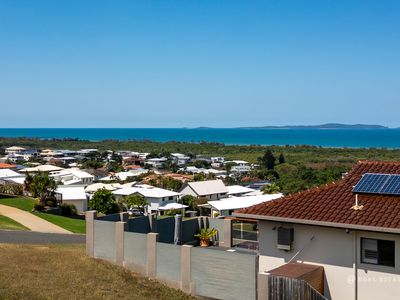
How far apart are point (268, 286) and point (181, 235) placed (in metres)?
7.45

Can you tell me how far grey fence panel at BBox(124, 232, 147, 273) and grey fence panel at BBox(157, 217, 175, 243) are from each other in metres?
2.62

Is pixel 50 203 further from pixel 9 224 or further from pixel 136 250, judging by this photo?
pixel 136 250

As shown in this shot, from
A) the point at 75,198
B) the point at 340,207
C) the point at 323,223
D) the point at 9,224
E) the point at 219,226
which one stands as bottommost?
the point at 75,198

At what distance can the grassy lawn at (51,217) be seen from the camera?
35438mm

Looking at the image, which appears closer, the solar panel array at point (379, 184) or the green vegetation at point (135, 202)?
the solar panel array at point (379, 184)

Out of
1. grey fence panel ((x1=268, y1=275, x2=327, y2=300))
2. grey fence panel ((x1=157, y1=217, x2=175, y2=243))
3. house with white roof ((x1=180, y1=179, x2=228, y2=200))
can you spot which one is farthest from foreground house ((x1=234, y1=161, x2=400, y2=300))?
house with white roof ((x1=180, y1=179, x2=228, y2=200))

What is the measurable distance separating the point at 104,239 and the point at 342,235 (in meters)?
8.71

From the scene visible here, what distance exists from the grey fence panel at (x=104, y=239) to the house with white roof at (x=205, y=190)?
4572cm

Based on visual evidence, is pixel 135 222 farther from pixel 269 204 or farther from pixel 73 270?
pixel 269 204

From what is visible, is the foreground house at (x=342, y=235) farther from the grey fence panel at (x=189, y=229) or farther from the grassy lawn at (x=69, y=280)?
the grey fence panel at (x=189, y=229)

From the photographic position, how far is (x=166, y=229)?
20719 millimetres

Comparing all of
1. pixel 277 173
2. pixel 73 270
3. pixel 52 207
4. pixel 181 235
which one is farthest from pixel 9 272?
pixel 277 173

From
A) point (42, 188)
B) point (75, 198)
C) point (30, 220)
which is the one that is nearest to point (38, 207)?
point (42, 188)

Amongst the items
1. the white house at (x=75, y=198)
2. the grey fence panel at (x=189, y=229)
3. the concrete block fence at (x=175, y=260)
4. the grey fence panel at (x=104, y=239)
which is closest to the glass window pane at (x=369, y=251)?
the concrete block fence at (x=175, y=260)
